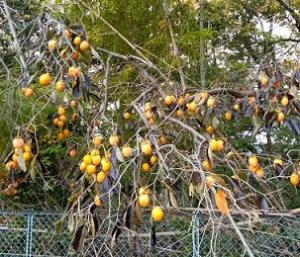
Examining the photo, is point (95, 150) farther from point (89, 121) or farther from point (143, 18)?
point (143, 18)

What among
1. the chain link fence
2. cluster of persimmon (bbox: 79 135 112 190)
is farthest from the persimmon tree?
the chain link fence

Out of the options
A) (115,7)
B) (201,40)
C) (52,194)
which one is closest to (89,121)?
(115,7)

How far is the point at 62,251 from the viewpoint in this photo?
379cm

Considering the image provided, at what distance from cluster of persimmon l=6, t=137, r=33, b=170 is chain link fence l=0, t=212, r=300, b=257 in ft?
2.84

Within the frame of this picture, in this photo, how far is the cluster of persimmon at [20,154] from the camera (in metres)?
2.20

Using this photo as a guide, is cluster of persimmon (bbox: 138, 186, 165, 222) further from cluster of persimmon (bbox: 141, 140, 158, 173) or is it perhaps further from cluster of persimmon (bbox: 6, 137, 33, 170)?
cluster of persimmon (bbox: 6, 137, 33, 170)

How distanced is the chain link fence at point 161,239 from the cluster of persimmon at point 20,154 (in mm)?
865

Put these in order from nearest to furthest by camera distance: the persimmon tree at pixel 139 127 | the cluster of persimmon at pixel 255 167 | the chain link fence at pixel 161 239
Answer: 1. the persimmon tree at pixel 139 127
2. the cluster of persimmon at pixel 255 167
3. the chain link fence at pixel 161 239

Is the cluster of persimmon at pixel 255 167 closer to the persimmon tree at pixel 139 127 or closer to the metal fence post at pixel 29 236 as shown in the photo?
the persimmon tree at pixel 139 127

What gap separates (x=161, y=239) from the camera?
3.62 meters

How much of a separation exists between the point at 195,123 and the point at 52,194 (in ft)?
8.00

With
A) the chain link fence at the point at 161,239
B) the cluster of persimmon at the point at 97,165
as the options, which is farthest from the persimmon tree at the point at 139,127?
the chain link fence at the point at 161,239

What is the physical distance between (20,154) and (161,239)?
166 cm

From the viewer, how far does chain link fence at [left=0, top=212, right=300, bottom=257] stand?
10.5ft
